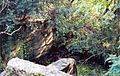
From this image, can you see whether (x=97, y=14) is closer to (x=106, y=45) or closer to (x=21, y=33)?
(x=106, y=45)

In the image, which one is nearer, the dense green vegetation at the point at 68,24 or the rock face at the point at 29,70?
the rock face at the point at 29,70

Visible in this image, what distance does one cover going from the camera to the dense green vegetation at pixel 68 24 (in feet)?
20.4

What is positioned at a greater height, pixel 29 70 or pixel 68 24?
A: pixel 68 24

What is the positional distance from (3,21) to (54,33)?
1.44 meters

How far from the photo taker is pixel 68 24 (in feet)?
21.4

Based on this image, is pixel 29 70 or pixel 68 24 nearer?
pixel 29 70

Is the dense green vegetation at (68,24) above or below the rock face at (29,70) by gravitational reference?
above

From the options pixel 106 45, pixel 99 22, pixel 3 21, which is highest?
pixel 3 21

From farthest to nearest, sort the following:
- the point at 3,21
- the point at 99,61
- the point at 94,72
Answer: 1. the point at 99,61
2. the point at 94,72
3. the point at 3,21

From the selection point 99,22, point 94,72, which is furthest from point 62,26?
point 94,72

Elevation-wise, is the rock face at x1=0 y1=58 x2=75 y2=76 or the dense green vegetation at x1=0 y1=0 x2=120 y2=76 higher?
the dense green vegetation at x1=0 y1=0 x2=120 y2=76

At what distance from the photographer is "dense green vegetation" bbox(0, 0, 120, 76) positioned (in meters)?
6.23

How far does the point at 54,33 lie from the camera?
23.4 feet

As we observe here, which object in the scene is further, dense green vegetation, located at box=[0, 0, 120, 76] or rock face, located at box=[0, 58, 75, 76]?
dense green vegetation, located at box=[0, 0, 120, 76]
